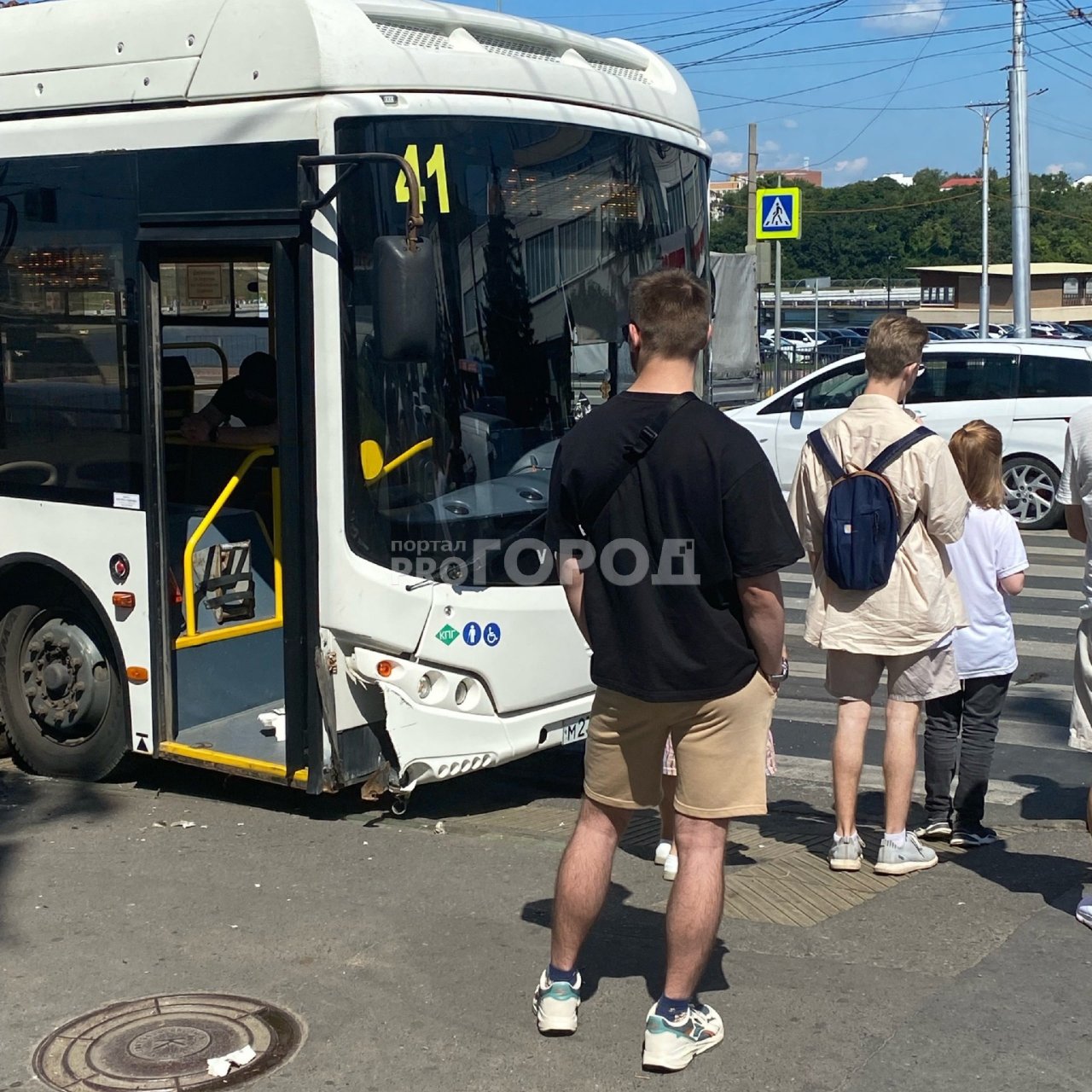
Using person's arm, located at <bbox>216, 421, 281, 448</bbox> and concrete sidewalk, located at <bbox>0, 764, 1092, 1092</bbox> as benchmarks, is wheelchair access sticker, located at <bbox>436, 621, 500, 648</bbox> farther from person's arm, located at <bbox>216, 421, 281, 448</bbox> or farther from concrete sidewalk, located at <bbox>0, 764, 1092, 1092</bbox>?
person's arm, located at <bbox>216, 421, 281, 448</bbox>

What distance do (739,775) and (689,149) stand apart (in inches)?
148

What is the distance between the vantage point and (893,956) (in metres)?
4.76

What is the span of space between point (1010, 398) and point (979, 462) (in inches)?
391

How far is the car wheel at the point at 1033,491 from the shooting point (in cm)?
1502

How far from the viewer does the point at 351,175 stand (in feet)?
17.9

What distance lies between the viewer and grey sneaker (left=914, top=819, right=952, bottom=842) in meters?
5.91

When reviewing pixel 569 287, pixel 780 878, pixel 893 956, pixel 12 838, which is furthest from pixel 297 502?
pixel 893 956

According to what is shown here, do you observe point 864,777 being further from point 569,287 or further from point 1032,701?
point 569,287

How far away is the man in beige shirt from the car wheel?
33.2 ft

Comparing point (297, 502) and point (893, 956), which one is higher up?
point (297, 502)

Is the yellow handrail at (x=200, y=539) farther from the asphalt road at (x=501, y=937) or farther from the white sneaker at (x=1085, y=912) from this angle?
the white sneaker at (x=1085, y=912)

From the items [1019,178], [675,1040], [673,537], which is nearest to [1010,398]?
[1019,178]

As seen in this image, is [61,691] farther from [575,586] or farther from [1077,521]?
[1077,521]

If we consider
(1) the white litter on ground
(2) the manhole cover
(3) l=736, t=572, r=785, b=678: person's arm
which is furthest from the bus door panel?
(3) l=736, t=572, r=785, b=678: person's arm
